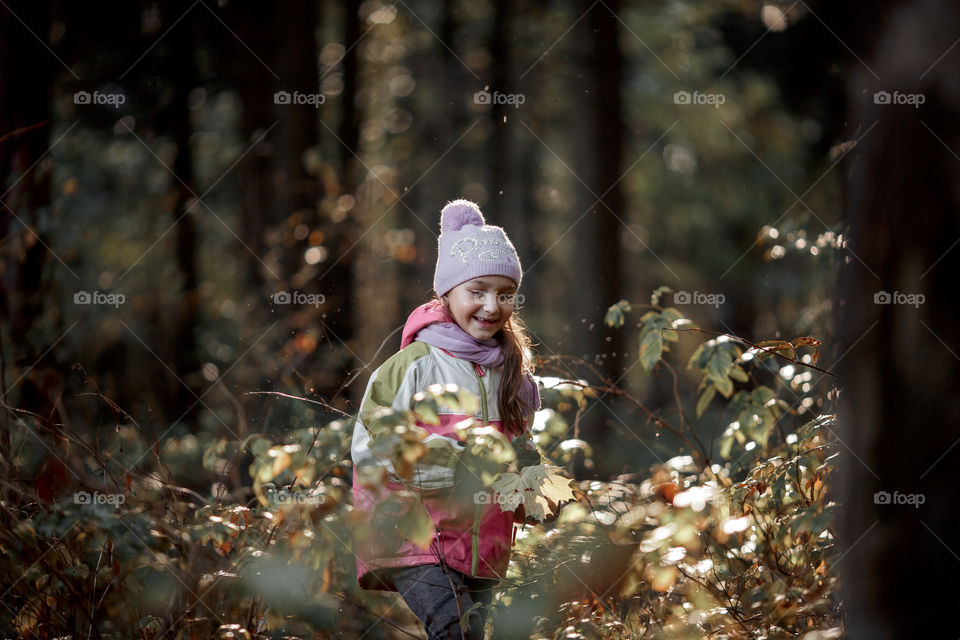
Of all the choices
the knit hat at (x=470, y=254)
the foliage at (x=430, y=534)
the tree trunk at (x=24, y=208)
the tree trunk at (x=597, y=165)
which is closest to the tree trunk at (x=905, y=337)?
the foliage at (x=430, y=534)

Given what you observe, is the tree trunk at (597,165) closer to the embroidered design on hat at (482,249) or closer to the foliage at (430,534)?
the foliage at (430,534)

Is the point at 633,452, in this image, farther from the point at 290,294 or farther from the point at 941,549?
the point at 941,549

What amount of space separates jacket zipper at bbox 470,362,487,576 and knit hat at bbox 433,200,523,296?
312 mm

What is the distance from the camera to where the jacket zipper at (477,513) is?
2715mm

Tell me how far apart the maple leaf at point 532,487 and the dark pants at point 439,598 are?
0.38 meters

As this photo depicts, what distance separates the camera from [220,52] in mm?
8312

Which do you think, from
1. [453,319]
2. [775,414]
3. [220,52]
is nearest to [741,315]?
[220,52]

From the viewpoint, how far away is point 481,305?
3.02 meters

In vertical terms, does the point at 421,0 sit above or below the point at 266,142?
above

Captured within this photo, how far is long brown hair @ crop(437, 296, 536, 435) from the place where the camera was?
9.94ft

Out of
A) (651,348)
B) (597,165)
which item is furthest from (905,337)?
(597,165)

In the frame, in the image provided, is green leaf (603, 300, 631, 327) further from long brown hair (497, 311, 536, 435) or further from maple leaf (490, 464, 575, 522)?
maple leaf (490, 464, 575, 522)

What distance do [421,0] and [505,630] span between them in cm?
1107

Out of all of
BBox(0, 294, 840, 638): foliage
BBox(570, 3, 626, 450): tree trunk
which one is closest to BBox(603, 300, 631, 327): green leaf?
BBox(0, 294, 840, 638): foliage
